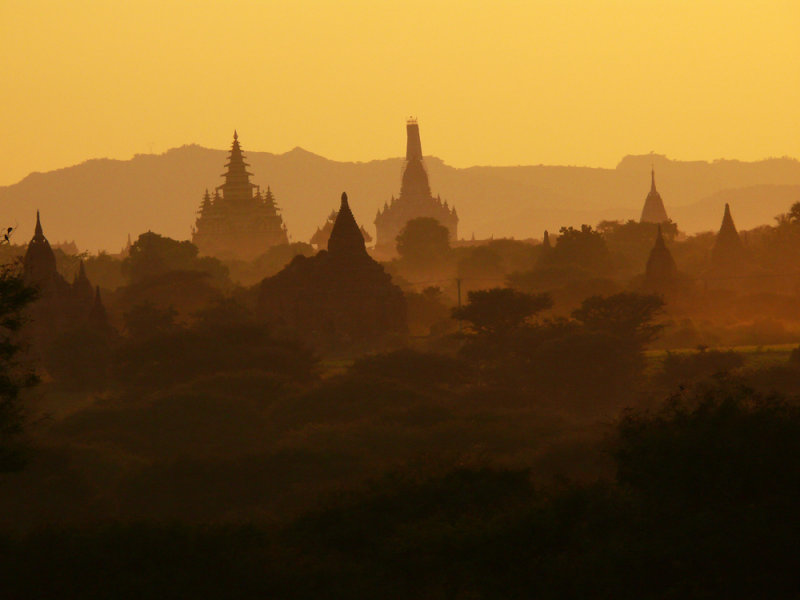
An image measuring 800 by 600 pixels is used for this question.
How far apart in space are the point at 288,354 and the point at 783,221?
232 ft

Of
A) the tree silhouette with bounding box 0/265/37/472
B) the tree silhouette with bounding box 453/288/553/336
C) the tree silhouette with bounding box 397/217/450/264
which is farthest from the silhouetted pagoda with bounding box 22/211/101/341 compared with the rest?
the tree silhouette with bounding box 397/217/450/264

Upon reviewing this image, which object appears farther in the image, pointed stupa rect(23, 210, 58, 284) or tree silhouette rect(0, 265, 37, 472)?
pointed stupa rect(23, 210, 58, 284)

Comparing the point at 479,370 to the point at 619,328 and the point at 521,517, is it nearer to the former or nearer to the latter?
the point at 619,328

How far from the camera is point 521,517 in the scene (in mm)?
32375

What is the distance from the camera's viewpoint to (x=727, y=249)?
114 m

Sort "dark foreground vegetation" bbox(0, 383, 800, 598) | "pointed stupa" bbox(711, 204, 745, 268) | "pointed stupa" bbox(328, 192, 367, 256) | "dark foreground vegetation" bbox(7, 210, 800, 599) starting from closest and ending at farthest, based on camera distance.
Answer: "dark foreground vegetation" bbox(0, 383, 800, 598) → "dark foreground vegetation" bbox(7, 210, 800, 599) → "pointed stupa" bbox(328, 192, 367, 256) → "pointed stupa" bbox(711, 204, 745, 268)

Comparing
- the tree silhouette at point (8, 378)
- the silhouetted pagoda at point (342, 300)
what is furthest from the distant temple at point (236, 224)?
the tree silhouette at point (8, 378)

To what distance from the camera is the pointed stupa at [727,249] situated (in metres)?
114

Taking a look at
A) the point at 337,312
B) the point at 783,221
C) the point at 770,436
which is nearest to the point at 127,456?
the point at 770,436

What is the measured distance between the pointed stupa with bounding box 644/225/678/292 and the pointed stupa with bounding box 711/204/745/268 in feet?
51.2

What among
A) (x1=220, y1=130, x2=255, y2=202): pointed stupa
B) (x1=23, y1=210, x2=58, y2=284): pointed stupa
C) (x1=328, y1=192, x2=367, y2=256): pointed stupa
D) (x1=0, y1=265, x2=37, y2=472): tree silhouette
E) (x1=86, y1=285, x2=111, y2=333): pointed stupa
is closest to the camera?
(x1=0, y1=265, x2=37, y2=472): tree silhouette

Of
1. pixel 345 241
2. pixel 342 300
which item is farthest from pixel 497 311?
pixel 345 241

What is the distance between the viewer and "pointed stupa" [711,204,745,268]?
114m

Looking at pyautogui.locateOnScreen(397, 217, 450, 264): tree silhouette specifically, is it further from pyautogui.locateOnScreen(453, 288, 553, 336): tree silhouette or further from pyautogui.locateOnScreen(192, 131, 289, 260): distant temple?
pyautogui.locateOnScreen(453, 288, 553, 336): tree silhouette
